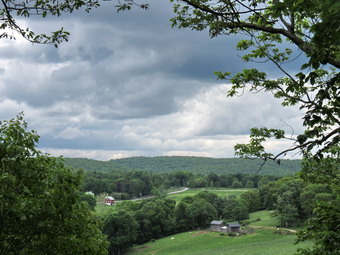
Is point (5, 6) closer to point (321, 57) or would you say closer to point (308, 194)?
point (321, 57)

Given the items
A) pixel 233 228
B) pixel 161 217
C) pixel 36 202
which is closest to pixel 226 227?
pixel 233 228

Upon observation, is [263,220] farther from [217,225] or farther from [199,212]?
[199,212]

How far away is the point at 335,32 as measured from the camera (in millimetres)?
4348

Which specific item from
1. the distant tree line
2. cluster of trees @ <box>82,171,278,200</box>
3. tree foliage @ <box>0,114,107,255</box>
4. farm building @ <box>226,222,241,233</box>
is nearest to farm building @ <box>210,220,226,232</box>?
farm building @ <box>226,222,241,233</box>

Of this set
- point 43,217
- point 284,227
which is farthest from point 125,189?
point 43,217

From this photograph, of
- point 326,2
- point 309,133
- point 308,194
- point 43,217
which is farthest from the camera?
point 308,194

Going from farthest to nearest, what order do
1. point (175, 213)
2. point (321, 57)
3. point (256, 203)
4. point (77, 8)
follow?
point (256, 203) < point (175, 213) < point (77, 8) < point (321, 57)

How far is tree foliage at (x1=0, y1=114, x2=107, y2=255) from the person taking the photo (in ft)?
29.1

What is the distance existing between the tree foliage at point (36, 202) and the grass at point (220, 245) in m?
44.1

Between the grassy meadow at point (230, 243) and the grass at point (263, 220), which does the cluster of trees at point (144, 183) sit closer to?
the grass at point (263, 220)

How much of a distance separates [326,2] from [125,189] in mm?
168000

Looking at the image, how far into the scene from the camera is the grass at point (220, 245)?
5531cm

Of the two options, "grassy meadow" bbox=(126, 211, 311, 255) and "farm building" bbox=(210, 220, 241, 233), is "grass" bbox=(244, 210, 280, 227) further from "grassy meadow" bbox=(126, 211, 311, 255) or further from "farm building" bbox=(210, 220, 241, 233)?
"farm building" bbox=(210, 220, 241, 233)

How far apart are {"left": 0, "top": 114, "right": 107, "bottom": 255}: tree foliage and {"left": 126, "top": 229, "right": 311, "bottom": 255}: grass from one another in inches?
1737
